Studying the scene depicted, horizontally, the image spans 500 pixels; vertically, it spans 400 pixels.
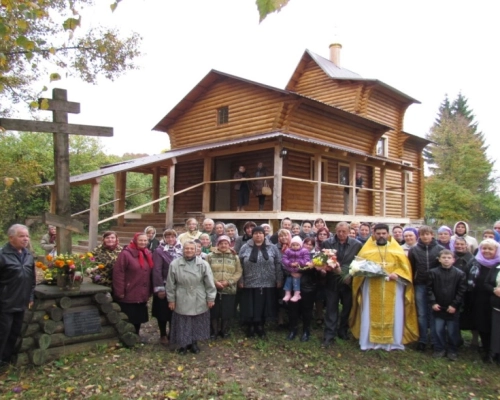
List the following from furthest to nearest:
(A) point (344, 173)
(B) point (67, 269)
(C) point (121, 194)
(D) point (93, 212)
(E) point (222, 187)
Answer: (A) point (344, 173) → (E) point (222, 187) → (C) point (121, 194) → (D) point (93, 212) → (B) point (67, 269)

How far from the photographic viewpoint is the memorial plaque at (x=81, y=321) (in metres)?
5.15

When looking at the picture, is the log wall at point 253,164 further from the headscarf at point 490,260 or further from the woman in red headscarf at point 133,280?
the headscarf at point 490,260

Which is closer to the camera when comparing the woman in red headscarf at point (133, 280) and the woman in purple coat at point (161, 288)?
the woman in red headscarf at point (133, 280)

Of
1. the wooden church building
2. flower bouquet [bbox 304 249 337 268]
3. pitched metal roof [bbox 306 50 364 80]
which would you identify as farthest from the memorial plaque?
pitched metal roof [bbox 306 50 364 80]

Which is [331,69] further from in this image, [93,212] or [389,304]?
[389,304]

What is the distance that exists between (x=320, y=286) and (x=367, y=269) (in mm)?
866

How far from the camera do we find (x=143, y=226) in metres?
13.1

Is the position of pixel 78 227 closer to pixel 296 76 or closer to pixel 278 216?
pixel 278 216

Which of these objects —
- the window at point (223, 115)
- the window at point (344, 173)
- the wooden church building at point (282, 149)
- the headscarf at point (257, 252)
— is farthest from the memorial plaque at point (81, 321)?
the window at point (344, 173)

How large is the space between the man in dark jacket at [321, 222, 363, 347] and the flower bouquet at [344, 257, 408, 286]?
0.23 meters

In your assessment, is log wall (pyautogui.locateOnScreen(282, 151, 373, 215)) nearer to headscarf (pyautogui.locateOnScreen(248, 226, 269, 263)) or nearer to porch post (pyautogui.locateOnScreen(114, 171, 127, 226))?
porch post (pyautogui.locateOnScreen(114, 171, 127, 226))

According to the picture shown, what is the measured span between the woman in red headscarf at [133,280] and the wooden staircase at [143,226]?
6.41 m

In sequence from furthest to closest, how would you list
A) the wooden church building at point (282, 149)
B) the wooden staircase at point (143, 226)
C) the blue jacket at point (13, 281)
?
the wooden church building at point (282, 149), the wooden staircase at point (143, 226), the blue jacket at point (13, 281)

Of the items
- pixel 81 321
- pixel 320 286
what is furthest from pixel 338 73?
pixel 81 321
